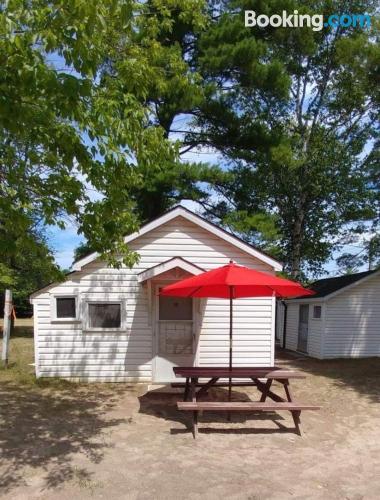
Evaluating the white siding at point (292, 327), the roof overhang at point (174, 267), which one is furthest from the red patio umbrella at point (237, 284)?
the white siding at point (292, 327)

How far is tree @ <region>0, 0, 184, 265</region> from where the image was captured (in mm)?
3072

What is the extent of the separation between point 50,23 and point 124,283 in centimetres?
757

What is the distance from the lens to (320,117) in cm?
2802

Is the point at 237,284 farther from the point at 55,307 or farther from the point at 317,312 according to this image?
the point at 317,312

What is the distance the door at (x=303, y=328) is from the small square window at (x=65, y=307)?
1207 centimetres

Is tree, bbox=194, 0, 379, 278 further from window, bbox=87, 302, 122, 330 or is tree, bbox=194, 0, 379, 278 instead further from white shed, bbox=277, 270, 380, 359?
window, bbox=87, 302, 122, 330

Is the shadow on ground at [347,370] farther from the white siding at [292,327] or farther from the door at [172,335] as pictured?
the door at [172,335]

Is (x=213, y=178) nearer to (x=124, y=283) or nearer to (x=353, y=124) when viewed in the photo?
(x=124, y=283)

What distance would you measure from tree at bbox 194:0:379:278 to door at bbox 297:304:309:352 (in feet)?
10.9

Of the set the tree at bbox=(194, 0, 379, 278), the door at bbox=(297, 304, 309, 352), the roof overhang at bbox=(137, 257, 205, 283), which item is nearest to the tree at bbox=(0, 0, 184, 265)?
the roof overhang at bbox=(137, 257, 205, 283)

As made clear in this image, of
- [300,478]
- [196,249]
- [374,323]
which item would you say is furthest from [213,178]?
[300,478]

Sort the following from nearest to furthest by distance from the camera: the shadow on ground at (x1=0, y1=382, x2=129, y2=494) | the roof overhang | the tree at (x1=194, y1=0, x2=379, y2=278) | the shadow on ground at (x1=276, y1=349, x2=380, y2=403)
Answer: the shadow on ground at (x1=0, y1=382, x2=129, y2=494) → the roof overhang → the shadow on ground at (x1=276, y1=349, x2=380, y2=403) → the tree at (x1=194, y1=0, x2=379, y2=278)

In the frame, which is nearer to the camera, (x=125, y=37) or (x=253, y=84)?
(x=125, y=37)

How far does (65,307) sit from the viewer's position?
405 inches
